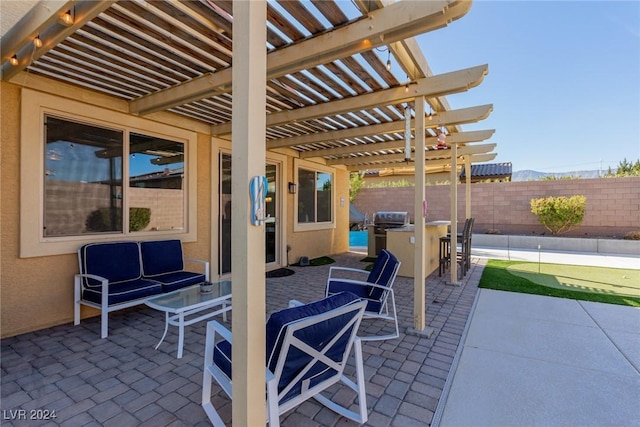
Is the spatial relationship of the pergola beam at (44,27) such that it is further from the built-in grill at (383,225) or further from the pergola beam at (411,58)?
the built-in grill at (383,225)

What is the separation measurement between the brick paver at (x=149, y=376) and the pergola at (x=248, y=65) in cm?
70

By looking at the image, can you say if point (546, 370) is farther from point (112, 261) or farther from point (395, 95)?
point (112, 261)

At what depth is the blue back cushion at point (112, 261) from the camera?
11.9 ft

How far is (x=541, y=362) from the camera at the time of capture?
8.95 feet

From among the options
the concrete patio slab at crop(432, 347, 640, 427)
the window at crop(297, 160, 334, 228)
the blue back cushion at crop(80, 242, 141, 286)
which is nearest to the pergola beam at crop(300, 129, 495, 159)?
the window at crop(297, 160, 334, 228)

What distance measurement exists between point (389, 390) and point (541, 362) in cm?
158

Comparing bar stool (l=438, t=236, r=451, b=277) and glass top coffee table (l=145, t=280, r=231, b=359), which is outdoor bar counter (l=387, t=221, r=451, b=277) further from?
glass top coffee table (l=145, t=280, r=231, b=359)

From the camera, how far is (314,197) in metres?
8.52

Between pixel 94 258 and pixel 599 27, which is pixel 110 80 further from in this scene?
pixel 599 27

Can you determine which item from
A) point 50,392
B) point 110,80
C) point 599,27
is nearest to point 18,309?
point 50,392

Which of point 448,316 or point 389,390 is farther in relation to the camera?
point 448,316

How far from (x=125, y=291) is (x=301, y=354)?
2785 millimetres

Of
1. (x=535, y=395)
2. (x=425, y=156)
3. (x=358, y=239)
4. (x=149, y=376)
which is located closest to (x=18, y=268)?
(x=149, y=376)

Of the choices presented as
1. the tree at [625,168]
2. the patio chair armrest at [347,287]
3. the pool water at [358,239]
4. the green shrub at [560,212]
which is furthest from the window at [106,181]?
the tree at [625,168]
